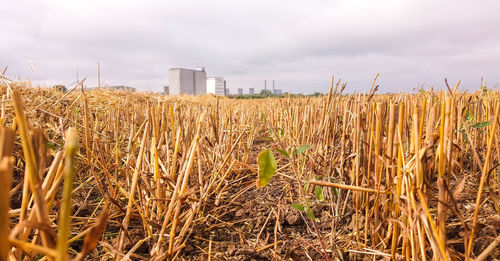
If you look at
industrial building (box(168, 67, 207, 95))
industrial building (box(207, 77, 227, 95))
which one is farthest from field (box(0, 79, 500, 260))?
industrial building (box(207, 77, 227, 95))

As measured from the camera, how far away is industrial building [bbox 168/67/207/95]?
26538mm

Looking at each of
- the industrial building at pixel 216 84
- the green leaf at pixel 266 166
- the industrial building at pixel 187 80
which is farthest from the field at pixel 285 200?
the industrial building at pixel 216 84

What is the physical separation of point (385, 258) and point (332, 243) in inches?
6.9

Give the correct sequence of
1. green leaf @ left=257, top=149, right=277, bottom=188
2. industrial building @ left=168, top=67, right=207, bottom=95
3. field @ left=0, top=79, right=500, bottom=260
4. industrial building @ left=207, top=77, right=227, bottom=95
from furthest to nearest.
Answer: industrial building @ left=207, top=77, right=227, bottom=95, industrial building @ left=168, top=67, right=207, bottom=95, green leaf @ left=257, top=149, right=277, bottom=188, field @ left=0, top=79, right=500, bottom=260

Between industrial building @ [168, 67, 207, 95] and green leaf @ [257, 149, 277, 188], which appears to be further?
industrial building @ [168, 67, 207, 95]

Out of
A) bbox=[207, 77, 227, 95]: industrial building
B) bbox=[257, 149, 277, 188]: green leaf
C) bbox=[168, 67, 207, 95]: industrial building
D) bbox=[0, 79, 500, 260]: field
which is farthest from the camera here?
bbox=[207, 77, 227, 95]: industrial building

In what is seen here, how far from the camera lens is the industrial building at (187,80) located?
1045 inches

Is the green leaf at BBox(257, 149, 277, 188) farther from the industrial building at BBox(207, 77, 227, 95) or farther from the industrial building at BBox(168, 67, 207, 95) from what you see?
the industrial building at BBox(207, 77, 227, 95)

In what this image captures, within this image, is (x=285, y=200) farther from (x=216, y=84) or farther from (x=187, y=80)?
(x=216, y=84)

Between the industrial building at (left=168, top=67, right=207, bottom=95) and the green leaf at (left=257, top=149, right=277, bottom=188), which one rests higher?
the industrial building at (left=168, top=67, right=207, bottom=95)

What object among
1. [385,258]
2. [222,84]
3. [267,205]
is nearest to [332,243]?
[385,258]

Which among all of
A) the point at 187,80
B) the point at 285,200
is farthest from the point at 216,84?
the point at 285,200

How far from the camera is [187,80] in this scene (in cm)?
2741

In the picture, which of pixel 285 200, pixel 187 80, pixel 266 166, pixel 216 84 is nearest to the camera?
pixel 266 166
